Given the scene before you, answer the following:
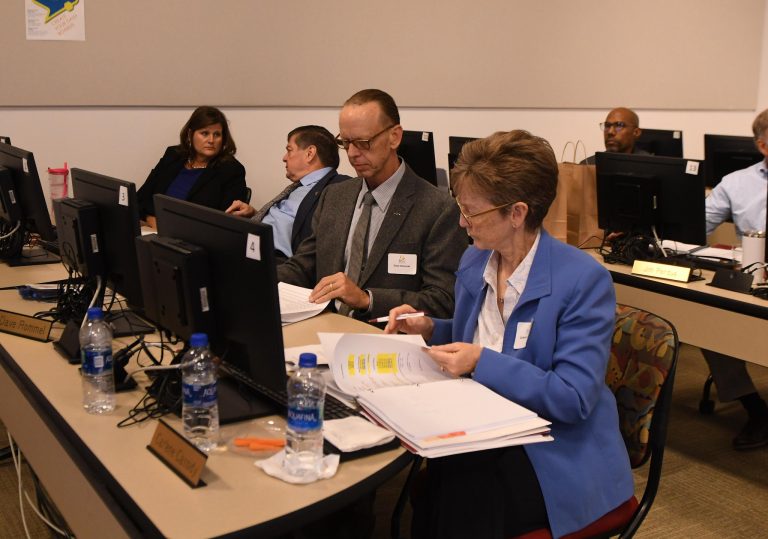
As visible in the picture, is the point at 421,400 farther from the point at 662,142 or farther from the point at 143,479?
the point at 662,142

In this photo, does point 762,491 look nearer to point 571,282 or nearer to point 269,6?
point 571,282

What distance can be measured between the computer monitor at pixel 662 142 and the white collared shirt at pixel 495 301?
407 cm

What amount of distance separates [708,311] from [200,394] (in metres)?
2.24

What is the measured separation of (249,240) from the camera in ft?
5.49

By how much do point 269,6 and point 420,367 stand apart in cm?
384

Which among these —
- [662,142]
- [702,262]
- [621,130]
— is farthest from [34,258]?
[662,142]

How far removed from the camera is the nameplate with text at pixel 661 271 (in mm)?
3385

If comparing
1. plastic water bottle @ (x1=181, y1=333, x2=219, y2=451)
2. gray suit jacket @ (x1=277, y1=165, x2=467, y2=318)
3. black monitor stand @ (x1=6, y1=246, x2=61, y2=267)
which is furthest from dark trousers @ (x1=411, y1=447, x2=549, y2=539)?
black monitor stand @ (x1=6, y1=246, x2=61, y2=267)

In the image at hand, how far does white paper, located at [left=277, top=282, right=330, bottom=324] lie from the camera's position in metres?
2.62

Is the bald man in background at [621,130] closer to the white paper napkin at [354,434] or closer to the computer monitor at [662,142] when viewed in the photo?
the computer monitor at [662,142]

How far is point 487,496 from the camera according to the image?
1790 mm

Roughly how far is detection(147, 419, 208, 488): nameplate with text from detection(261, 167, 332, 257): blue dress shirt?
2.12 metres

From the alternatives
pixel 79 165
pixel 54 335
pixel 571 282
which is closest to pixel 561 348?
pixel 571 282

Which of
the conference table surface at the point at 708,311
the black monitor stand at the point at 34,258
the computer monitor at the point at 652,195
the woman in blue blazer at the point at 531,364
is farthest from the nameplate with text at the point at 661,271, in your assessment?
the black monitor stand at the point at 34,258
